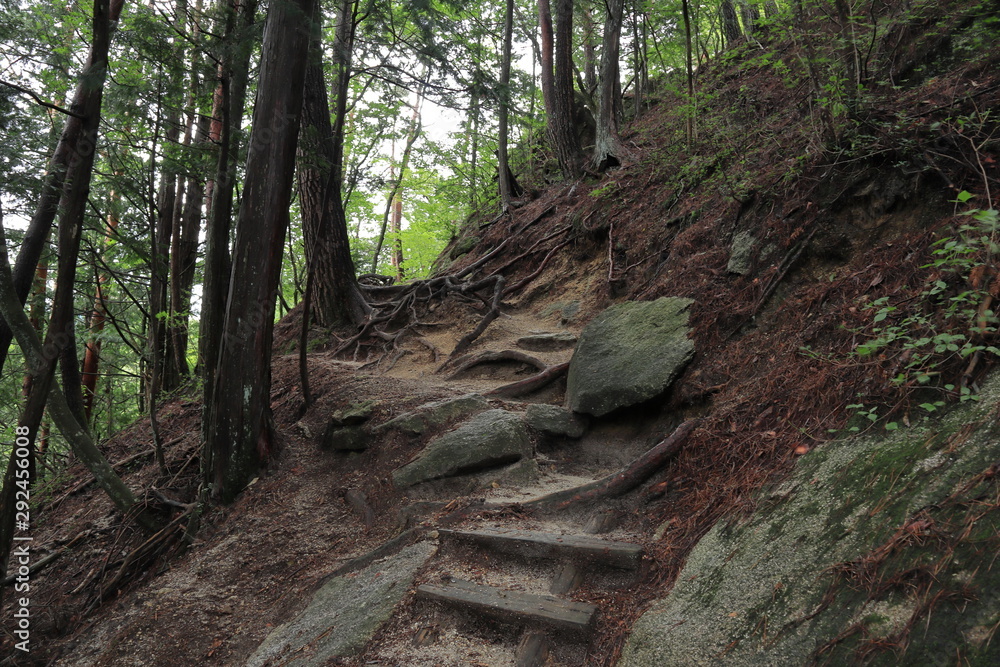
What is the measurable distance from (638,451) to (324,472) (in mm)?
3381

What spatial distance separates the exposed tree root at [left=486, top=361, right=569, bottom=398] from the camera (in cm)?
636

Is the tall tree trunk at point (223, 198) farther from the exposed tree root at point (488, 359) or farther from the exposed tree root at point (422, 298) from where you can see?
the exposed tree root at point (488, 359)

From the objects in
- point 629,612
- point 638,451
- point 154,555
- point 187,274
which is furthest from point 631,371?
point 187,274

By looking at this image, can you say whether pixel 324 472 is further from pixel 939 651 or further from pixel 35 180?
pixel 939 651

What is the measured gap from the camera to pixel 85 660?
14.3 ft

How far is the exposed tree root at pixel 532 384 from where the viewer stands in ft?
20.9

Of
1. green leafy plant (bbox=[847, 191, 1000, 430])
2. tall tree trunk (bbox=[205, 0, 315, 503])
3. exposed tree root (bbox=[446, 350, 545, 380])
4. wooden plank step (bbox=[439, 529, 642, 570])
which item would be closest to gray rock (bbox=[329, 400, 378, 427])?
tall tree trunk (bbox=[205, 0, 315, 503])

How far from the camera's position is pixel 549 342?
752 centimetres

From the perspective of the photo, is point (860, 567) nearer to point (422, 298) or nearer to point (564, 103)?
point (422, 298)

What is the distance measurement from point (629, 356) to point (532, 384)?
1.40m

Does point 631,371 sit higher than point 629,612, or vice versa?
point 631,371

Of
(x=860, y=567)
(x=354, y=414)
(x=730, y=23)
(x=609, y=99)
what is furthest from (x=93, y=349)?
(x=730, y=23)

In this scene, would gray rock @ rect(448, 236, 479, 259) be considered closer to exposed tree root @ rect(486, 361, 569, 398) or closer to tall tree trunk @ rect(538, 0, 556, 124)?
tall tree trunk @ rect(538, 0, 556, 124)

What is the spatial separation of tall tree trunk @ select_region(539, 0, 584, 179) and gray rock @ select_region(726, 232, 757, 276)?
6549mm
